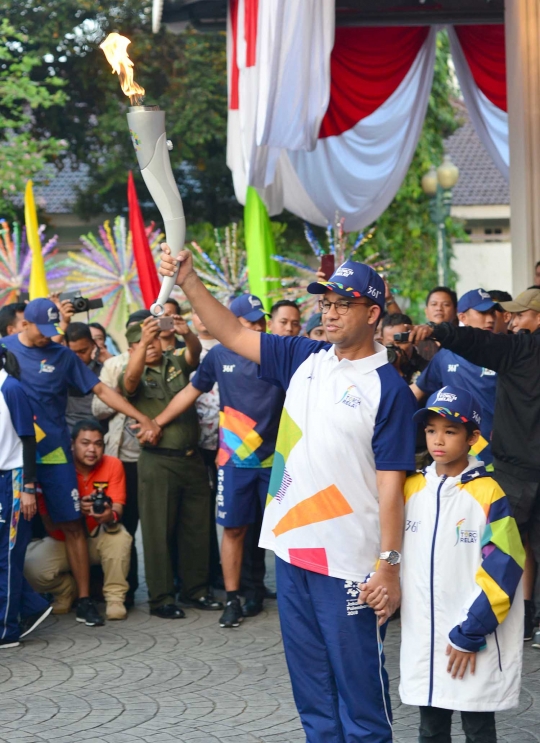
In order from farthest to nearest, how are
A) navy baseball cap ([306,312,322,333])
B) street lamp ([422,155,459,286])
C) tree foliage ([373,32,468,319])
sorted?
tree foliage ([373,32,468,319]), street lamp ([422,155,459,286]), navy baseball cap ([306,312,322,333])

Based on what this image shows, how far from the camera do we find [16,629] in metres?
6.85

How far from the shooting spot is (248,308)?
761cm

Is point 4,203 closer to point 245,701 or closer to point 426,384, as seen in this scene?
point 426,384

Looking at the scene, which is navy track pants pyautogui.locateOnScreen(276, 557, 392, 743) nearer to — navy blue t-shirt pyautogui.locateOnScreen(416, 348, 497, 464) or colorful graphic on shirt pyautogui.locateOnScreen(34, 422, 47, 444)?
navy blue t-shirt pyautogui.locateOnScreen(416, 348, 497, 464)

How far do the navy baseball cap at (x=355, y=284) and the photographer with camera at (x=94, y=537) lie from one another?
152 inches

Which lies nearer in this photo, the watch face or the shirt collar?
the watch face

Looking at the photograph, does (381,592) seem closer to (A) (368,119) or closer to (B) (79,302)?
(B) (79,302)

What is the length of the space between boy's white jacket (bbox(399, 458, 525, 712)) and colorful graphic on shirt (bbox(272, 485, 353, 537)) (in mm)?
383

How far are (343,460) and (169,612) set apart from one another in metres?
3.71

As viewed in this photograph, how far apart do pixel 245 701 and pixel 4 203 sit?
54.3 ft

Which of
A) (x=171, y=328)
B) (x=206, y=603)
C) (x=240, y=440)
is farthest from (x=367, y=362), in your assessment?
(x=206, y=603)

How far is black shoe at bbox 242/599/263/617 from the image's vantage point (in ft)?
24.8

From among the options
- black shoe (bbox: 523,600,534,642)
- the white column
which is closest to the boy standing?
black shoe (bbox: 523,600,534,642)

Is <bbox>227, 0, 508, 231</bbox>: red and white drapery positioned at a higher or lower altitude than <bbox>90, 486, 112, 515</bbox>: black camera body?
higher
